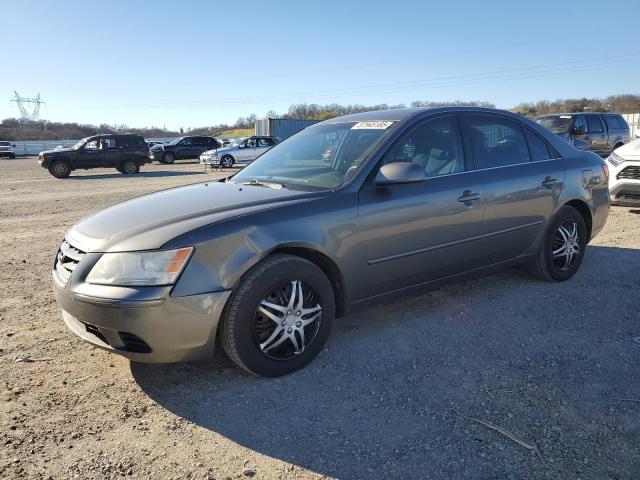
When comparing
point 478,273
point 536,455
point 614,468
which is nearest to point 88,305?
point 536,455

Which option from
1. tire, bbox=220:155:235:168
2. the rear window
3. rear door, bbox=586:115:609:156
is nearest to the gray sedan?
rear door, bbox=586:115:609:156

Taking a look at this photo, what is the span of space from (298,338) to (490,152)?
2.41m

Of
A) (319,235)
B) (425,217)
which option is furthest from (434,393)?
(425,217)

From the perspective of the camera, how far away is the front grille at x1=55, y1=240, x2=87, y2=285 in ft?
9.98

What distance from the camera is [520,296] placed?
4.62 m

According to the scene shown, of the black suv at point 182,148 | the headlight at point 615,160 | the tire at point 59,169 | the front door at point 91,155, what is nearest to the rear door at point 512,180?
the headlight at point 615,160

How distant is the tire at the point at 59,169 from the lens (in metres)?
20.3

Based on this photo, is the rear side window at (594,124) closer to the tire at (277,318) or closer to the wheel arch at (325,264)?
the wheel arch at (325,264)

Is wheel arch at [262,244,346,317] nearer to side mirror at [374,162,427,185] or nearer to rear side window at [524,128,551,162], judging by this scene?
side mirror at [374,162,427,185]

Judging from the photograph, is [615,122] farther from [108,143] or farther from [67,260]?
[108,143]

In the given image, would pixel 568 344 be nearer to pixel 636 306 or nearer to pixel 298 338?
pixel 636 306

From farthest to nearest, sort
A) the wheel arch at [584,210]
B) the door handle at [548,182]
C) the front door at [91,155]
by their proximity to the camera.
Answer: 1. the front door at [91,155]
2. the wheel arch at [584,210]
3. the door handle at [548,182]

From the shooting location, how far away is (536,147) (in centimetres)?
477

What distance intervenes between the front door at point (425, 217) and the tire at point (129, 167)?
20791mm
